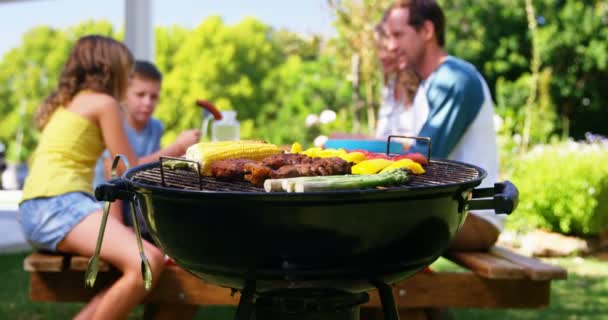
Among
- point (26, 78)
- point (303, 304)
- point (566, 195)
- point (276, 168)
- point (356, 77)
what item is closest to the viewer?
point (303, 304)

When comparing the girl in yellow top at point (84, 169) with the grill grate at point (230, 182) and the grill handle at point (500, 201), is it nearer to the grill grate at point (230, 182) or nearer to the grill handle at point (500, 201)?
the grill grate at point (230, 182)

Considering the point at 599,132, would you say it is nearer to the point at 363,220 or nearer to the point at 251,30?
the point at 251,30

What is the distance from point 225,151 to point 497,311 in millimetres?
2938

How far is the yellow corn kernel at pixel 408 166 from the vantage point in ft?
5.96

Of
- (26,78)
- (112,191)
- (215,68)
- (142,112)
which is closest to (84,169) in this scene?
(142,112)

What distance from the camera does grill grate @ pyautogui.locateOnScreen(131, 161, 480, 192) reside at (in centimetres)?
163

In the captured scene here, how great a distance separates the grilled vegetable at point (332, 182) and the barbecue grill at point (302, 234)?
0.05 meters

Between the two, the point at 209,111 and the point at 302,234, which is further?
the point at 209,111

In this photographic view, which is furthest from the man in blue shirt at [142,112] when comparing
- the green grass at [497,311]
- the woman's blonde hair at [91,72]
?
the green grass at [497,311]

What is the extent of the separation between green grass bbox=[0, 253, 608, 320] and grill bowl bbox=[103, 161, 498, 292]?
8.15 feet

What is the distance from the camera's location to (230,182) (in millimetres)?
1731

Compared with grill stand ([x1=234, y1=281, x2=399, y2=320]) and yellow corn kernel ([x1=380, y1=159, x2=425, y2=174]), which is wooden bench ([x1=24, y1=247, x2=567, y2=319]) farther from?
grill stand ([x1=234, y1=281, x2=399, y2=320])

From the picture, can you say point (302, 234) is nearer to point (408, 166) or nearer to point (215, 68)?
point (408, 166)

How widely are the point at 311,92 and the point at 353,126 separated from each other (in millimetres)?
3567
